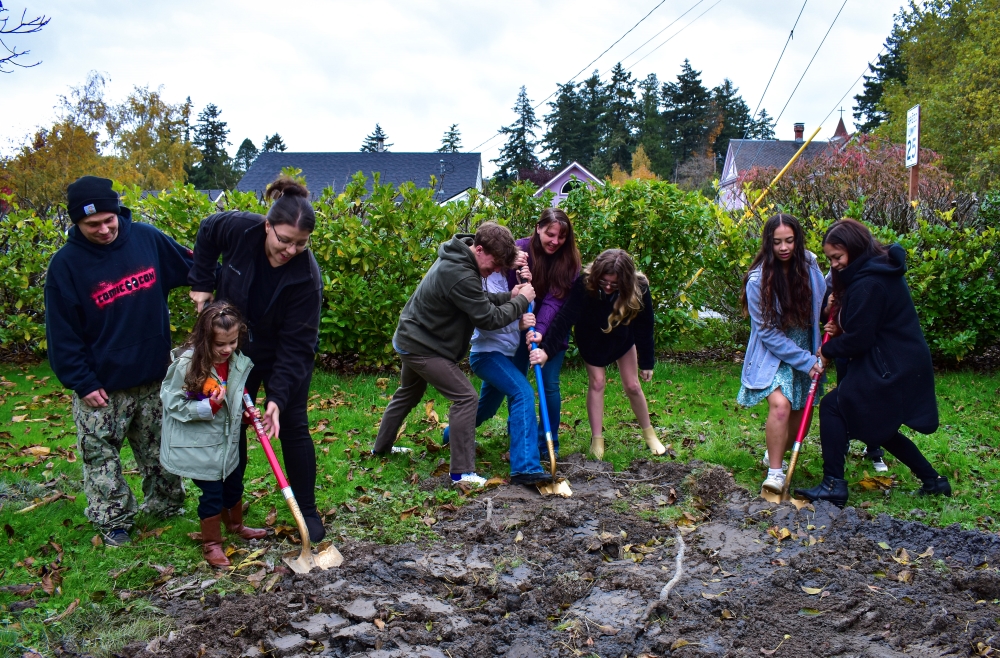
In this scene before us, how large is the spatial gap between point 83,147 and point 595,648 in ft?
92.8

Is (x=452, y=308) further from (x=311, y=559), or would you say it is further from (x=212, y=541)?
(x=212, y=541)

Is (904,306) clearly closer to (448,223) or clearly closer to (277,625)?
(277,625)

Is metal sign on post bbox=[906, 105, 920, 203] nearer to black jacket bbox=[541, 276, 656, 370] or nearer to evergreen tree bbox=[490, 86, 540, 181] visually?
black jacket bbox=[541, 276, 656, 370]

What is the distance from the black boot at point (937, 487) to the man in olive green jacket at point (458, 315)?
293 centimetres

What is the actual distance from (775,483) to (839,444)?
1.59 feet

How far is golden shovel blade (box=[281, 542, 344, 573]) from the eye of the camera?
389 cm

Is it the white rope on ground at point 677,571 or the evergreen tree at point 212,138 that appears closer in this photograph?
the white rope on ground at point 677,571

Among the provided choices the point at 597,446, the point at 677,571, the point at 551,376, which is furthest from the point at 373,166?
the point at 677,571

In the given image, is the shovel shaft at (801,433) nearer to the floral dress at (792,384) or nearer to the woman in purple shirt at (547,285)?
the floral dress at (792,384)

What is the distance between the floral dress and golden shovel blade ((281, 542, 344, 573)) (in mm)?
2877

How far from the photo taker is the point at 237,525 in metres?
4.38

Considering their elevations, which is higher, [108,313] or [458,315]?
[108,313]

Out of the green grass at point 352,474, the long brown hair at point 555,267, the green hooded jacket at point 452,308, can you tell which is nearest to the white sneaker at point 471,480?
the green grass at point 352,474

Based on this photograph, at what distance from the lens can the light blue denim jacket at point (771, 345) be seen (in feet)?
16.3
